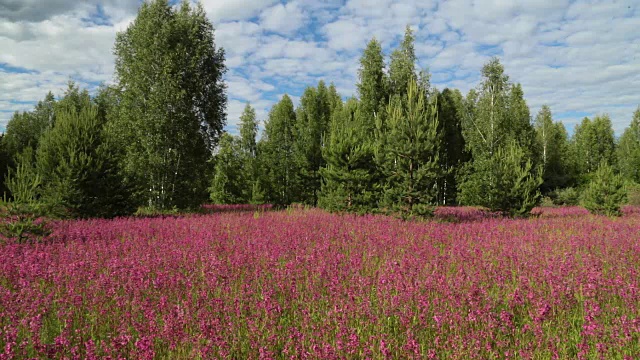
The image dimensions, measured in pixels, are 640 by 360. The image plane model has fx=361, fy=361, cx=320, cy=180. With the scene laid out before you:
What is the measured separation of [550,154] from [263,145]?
1630 inches

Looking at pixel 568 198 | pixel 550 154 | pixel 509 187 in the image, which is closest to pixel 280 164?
pixel 509 187

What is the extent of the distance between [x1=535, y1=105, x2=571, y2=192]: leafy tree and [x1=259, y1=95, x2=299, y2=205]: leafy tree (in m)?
32.8

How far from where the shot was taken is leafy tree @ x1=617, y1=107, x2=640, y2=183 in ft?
155

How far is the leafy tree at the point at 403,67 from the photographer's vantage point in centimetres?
2881

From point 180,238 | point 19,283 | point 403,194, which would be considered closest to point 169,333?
point 19,283

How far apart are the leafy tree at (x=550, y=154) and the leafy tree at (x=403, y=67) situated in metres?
27.7

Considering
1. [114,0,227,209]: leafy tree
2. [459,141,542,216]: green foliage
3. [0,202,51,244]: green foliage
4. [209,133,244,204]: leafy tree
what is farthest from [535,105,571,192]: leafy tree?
[0,202,51,244]: green foliage

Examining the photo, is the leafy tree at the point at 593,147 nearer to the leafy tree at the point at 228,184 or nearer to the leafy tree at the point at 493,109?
the leafy tree at the point at 493,109

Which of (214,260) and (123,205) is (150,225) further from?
(214,260)

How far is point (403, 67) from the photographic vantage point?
29125 mm

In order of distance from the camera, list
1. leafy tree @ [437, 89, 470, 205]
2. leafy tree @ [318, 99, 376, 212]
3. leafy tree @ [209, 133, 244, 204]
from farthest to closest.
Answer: leafy tree @ [437, 89, 470, 205] → leafy tree @ [209, 133, 244, 204] → leafy tree @ [318, 99, 376, 212]

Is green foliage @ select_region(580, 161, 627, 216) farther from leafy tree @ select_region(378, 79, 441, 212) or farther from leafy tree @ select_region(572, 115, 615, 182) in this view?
leafy tree @ select_region(572, 115, 615, 182)

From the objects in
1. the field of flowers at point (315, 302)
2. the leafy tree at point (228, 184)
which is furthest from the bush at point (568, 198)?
the field of flowers at point (315, 302)

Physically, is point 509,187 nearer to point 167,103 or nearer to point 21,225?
point 21,225
